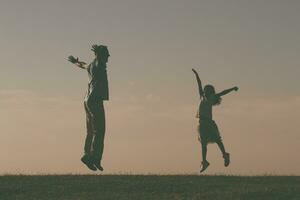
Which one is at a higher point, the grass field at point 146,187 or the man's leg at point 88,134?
the man's leg at point 88,134

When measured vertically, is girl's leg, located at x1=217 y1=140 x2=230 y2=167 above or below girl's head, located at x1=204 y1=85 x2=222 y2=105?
below

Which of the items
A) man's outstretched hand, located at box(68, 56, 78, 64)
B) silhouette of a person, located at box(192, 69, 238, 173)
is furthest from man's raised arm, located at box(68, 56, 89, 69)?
silhouette of a person, located at box(192, 69, 238, 173)

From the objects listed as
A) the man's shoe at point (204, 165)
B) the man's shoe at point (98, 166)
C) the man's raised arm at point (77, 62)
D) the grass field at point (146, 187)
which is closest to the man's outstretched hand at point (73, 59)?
the man's raised arm at point (77, 62)

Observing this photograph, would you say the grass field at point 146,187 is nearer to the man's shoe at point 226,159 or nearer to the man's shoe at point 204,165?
the man's shoe at point 204,165

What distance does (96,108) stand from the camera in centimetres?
2412

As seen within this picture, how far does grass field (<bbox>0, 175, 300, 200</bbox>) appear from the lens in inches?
748

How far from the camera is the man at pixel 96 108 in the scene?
23875 mm

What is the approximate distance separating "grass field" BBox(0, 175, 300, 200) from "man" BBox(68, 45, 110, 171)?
4.08ft

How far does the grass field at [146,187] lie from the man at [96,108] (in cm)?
125

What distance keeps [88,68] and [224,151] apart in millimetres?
6327

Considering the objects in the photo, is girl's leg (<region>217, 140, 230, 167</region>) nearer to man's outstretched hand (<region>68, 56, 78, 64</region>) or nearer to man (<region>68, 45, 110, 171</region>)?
man (<region>68, 45, 110, 171</region>)

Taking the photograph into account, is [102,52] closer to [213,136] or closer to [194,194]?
[213,136]

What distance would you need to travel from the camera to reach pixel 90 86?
24375 millimetres

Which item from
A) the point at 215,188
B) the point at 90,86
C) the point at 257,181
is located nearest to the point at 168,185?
the point at 215,188
